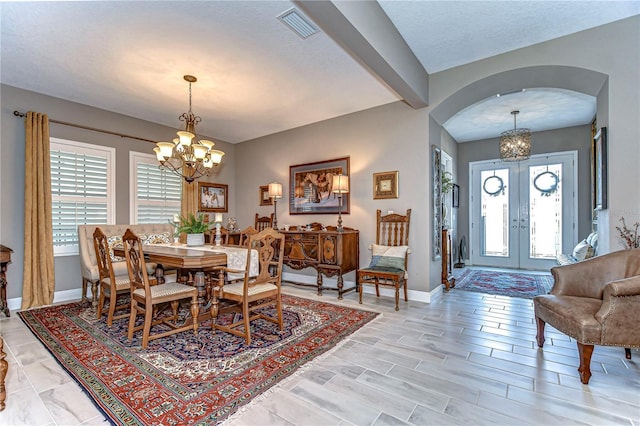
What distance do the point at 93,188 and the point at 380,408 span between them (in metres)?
4.73

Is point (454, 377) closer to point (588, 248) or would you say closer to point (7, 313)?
point (588, 248)

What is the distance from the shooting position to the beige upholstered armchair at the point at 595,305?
1.89 m

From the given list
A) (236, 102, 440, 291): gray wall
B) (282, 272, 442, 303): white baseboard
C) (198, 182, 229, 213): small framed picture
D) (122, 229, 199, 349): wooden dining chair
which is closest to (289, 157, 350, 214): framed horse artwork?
(236, 102, 440, 291): gray wall

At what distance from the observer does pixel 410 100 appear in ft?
12.0

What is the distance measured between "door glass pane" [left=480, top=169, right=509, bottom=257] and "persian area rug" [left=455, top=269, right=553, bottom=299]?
915 millimetres

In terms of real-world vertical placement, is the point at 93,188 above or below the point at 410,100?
below

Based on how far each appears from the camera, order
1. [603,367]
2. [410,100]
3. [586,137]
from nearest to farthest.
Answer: [603,367] → [410,100] → [586,137]

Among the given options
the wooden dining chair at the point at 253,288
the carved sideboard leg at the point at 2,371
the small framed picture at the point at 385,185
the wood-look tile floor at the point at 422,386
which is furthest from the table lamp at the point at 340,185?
the carved sideboard leg at the point at 2,371

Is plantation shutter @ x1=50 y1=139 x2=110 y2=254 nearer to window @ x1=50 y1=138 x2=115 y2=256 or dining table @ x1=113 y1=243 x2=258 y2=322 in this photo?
window @ x1=50 y1=138 x2=115 y2=256

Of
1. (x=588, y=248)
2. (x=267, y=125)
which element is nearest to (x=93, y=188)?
(x=267, y=125)

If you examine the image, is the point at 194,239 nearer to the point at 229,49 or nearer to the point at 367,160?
the point at 229,49

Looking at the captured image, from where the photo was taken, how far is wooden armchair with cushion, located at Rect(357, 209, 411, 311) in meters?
3.69

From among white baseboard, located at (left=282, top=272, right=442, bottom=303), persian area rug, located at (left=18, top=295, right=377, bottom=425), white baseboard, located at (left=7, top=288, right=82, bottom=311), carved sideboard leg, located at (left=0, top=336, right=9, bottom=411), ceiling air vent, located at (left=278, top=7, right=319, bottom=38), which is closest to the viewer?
carved sideboard leg, located at (left=0, top=336, right=9, bottom=411)

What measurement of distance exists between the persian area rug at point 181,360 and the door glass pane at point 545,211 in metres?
5.02
